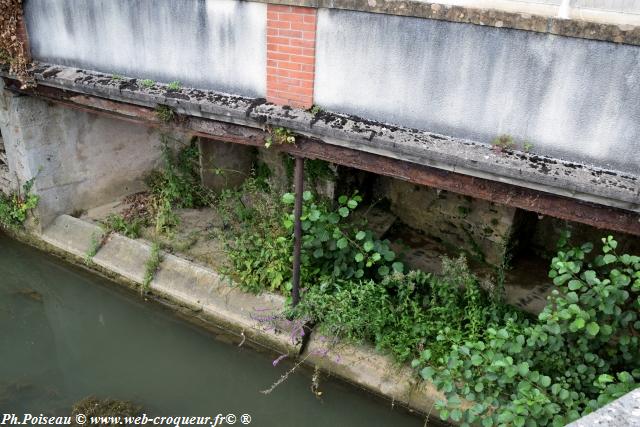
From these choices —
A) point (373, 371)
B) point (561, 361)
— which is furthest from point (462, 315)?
point (561, 361)

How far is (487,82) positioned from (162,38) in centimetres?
341

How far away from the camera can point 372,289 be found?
5770 mm

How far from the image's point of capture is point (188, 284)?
7066 millimetres

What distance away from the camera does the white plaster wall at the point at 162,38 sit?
4.91 meters

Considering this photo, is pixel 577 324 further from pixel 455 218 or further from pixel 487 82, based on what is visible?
pixel 455 218

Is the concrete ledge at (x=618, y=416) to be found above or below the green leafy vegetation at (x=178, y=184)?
above

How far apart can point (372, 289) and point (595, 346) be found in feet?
7.51

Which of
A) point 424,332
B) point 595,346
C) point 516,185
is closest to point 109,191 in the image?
point 424,332

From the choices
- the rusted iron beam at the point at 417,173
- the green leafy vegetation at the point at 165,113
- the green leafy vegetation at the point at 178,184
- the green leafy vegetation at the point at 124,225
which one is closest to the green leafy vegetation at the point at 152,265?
the green leafy vegetation at the point at 124,225

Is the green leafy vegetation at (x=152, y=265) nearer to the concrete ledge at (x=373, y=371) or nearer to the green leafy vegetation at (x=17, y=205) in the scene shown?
the green leafy vegetation at (x=17, y=205)

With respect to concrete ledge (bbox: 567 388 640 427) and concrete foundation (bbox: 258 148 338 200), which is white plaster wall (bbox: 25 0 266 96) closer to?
concrete foundation (bbox: 258 148 338 200)

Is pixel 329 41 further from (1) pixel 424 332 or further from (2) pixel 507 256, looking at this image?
(2) pixel 507 256

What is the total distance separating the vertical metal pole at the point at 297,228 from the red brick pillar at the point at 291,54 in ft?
2.23

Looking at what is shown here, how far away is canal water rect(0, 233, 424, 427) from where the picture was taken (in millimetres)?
5809
